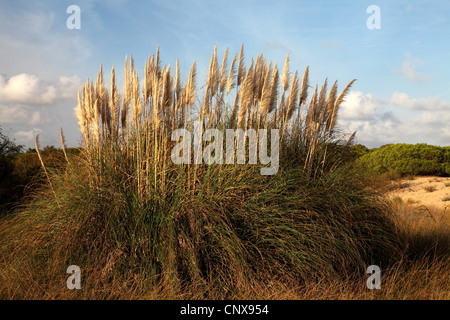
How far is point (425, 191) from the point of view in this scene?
45.8 ft

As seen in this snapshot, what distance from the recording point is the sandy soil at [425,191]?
39.7 ft

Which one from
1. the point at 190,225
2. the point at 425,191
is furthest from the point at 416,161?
the point at 190,225

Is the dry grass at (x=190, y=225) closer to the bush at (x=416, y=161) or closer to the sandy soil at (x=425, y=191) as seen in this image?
the sandy soil at (x=425, y=191)

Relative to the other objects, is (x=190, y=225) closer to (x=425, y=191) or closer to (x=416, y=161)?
(x=425, y=191)

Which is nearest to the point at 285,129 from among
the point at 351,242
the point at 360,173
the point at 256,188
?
the point at 360,173

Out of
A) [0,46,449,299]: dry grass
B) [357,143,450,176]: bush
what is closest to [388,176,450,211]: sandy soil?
[357,143,450,176]: bush

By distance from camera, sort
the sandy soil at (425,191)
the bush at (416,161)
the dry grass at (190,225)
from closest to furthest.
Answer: the dry grass at (190,225) < the sandy soil at (425,191) < the bush at (416,161)

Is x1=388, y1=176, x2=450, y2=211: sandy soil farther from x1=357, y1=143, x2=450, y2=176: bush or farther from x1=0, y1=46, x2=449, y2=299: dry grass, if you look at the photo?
x1=0, y1=46, x2=449, y2=299: dry grass

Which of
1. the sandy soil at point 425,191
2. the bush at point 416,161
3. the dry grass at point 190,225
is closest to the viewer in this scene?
the dry grass at point 190,225

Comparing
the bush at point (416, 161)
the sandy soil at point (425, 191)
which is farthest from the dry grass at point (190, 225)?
the bush at point (416, 161)

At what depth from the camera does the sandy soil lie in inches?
476

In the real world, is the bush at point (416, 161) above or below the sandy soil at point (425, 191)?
above

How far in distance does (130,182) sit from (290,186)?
1.89 meters
